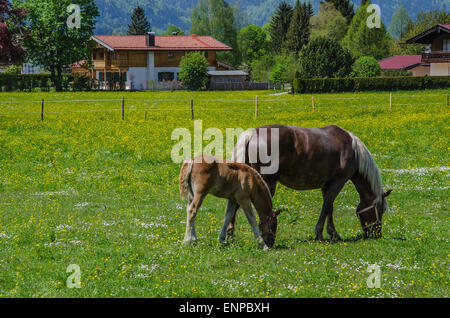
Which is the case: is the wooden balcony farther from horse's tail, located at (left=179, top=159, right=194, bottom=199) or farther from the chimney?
horse's tail, located at (left=179, top=159, right=194, bottom=199)

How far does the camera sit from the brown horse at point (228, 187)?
33.6ft

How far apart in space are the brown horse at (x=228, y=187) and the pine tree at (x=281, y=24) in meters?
105

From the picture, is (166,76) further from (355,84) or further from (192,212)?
(192,212)

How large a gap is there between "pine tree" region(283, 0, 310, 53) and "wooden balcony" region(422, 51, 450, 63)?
37.3 m

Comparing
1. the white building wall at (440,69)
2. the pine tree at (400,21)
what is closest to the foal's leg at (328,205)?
the white building wall at (440,69)

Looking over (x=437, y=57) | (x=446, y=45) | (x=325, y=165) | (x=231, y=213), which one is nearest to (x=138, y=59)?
(x=437, y=57)

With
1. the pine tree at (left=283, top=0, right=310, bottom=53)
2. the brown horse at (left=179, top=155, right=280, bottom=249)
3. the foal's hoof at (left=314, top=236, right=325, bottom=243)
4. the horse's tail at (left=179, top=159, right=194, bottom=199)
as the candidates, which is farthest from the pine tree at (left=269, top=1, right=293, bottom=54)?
the horse's tail at (left=179, top=159, right=194, bottom=199)

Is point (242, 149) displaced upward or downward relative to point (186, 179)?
upward

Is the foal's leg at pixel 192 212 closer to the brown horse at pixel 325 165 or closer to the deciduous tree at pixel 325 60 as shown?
the brown horse at pixel 325 165

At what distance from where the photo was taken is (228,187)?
10289 mm

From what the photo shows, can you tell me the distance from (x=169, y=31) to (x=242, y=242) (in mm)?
151619

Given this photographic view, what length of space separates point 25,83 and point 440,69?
52490 millimetres

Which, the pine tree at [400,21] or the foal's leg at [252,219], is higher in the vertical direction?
the pine tree at [400,21]
